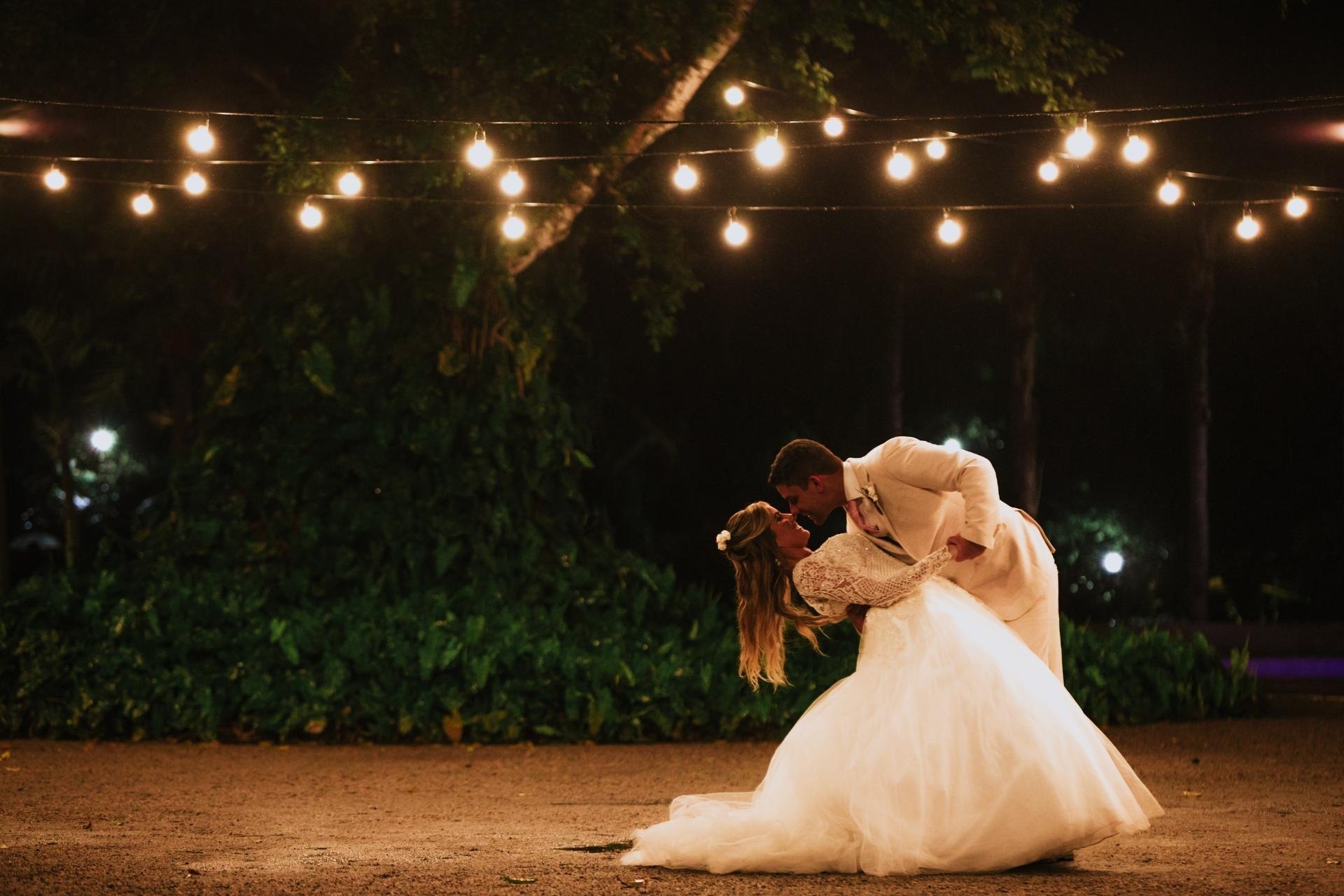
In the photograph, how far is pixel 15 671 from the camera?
1047 cm

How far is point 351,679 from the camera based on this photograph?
10.4 meters

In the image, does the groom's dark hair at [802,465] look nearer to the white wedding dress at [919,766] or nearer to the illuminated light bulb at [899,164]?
the white wedding dress at [919,766]

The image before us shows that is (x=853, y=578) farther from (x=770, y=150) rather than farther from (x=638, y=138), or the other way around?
(x=638, y=138)

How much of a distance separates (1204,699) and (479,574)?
5.92 meters

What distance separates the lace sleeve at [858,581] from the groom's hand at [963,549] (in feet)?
0.14

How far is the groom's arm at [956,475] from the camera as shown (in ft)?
18.1

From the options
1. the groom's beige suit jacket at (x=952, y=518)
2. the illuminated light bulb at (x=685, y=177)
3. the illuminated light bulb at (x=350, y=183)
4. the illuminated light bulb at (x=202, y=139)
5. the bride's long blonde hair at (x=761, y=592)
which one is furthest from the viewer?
the illuminated light bulb at (x=350, y=183)

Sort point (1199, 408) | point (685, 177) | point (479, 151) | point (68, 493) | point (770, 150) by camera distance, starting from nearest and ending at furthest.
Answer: point (479, 151)
point (770, 150)
point (685, 177)
point (1199, 408)
point (68, 493)

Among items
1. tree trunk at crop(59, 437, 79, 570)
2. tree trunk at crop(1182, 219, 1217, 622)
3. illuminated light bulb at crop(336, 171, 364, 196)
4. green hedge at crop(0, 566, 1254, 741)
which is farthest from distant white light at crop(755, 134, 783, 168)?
tree trunk at crop(59, 437, 79, 570)

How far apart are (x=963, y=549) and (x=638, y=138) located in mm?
8418

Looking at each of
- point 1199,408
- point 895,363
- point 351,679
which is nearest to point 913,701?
point 351,679

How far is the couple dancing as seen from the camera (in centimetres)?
515

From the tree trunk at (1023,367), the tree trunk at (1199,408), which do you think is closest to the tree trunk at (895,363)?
the tree trunk at (1023,367)

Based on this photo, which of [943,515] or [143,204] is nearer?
[943,515]
